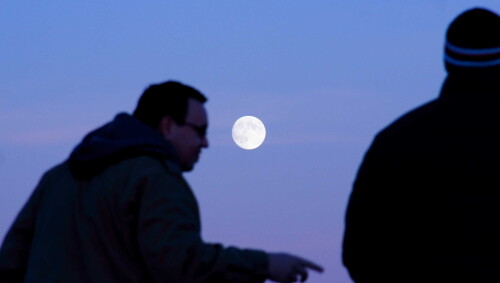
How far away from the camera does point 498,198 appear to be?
406 cm

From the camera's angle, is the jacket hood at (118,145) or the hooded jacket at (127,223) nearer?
the hooded jacket at (127,223)

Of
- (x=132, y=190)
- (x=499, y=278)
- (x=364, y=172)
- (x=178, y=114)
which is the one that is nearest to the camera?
(x=499, y=278)

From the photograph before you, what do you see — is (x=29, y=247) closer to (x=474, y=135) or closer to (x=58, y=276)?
(x=58, y=276)

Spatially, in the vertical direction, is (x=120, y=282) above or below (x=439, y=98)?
below

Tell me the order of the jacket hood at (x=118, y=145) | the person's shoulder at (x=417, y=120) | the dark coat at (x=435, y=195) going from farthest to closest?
the jacket hood at (x=118, y=145)
the person's shoulder at (x=417, y=120)
the dark coat at (x=435, y=195)

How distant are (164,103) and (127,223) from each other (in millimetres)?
784

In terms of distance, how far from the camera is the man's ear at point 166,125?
5.54 m

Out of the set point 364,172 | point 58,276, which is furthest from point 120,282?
point 364,172

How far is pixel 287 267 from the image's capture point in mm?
5016

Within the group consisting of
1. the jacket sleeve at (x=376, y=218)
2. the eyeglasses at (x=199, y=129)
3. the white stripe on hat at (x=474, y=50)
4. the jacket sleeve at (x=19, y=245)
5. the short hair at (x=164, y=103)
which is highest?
the white stripe on hat at (x=474, y=50)

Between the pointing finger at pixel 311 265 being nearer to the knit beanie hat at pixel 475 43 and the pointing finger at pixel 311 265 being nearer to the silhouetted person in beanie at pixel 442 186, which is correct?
the silhouetted person in beanie at pixel 442 186

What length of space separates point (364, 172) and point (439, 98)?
440 millimetres

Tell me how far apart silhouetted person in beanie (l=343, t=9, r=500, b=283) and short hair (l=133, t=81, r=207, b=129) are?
1444 mm

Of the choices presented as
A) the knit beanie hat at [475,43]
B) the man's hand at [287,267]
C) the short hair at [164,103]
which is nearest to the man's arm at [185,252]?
the man's hand at [287,267]
